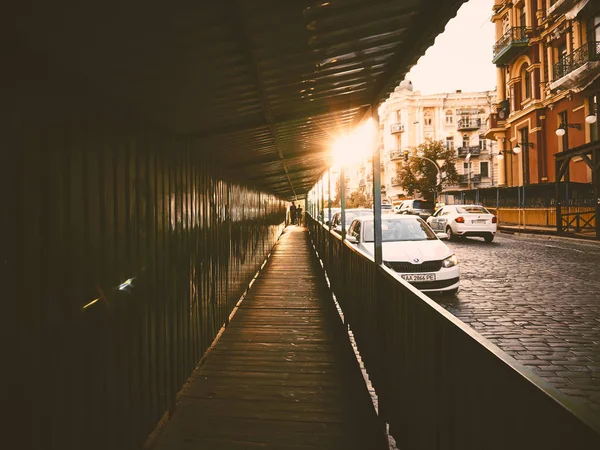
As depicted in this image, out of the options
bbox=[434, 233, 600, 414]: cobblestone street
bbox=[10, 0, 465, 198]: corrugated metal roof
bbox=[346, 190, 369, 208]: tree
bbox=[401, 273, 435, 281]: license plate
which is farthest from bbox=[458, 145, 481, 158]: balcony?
bbox=[10, 0, 465, 198]: corrugated metal roof

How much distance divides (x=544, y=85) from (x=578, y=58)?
576 cm

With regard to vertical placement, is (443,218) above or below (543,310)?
above

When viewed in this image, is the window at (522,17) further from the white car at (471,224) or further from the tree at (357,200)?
the tree at (357,200)

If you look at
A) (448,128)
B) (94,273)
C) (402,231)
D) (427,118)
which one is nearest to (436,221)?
(402,231)

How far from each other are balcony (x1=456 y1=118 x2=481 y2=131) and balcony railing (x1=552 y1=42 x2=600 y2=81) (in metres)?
29.0

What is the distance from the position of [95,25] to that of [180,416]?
324 cm

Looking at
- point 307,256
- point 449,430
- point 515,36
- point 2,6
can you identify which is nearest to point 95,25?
point 2,6

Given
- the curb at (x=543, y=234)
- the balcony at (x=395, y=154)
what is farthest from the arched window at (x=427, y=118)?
the curb at (x=543, y=234)

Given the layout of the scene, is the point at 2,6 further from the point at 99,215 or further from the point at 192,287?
the point at 192,287

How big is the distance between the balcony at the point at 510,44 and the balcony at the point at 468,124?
20553 mm

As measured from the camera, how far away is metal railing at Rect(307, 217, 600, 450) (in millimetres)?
1164

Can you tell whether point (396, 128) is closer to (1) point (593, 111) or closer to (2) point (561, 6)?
(2) point (561, 6)

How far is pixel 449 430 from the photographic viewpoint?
6.14 ft

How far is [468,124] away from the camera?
178 feet
